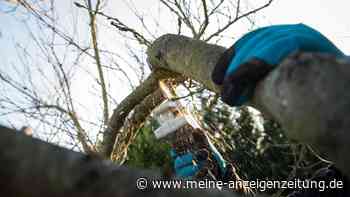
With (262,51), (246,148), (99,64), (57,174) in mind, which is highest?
(99,64)

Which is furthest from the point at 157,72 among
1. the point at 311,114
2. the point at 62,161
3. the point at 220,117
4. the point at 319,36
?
the point at 220,117

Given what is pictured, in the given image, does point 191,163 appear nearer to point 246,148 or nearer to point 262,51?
point 262,51

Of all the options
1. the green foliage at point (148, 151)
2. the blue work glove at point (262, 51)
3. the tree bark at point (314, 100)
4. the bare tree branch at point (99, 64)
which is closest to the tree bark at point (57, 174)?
the tree bark at point (314, 100)

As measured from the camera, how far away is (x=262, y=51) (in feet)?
3.20

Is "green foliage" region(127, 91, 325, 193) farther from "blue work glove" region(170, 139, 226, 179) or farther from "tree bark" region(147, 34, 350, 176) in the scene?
"tree bark" region(147, 34, 350, 176)

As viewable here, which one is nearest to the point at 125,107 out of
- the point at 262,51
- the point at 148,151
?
the point at 262,51

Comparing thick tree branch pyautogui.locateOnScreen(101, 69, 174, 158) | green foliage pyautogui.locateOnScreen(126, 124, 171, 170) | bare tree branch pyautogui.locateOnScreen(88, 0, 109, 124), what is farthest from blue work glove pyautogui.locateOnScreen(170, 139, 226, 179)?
green foliage pyautogui.locateOnScreen(126, 124, 171, 170)

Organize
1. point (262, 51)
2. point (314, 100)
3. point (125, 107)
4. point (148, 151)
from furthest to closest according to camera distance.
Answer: point (148, 151) → point (125, 107) → point (262, 51) → point (314, 100)

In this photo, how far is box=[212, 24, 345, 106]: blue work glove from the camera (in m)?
0.94

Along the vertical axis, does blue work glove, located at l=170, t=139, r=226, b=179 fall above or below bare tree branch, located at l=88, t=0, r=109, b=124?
below

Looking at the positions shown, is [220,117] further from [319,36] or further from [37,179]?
[37,179]

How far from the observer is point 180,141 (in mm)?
2895

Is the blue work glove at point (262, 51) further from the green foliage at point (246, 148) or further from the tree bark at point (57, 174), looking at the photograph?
the green foliage at point (246, 148)

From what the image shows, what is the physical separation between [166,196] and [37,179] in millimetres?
177
